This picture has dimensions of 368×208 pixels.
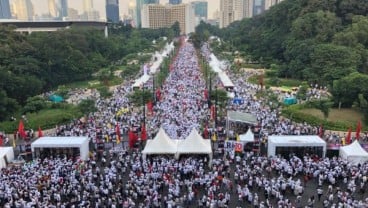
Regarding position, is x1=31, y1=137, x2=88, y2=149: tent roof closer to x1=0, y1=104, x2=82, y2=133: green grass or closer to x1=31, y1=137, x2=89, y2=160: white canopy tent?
x1=31, y1=137, x2=89, y2=160: white canopy tent

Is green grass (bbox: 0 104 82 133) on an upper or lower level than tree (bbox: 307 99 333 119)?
lower

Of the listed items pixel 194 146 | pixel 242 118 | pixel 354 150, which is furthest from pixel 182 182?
pixel 242 118

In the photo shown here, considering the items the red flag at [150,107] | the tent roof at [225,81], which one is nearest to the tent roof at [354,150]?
the red flag at [150,107]

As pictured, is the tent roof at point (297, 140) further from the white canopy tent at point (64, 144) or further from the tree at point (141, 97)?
the tree at point (141, 97)

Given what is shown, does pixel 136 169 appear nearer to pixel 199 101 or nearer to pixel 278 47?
pixel 199 101

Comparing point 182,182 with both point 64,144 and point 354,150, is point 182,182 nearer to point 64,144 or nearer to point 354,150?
point 64,144

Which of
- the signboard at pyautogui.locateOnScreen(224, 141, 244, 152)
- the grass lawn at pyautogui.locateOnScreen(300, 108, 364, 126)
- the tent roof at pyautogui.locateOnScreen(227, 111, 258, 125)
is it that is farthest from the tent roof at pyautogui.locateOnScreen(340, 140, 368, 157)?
the grass lawn at pyautogui.locateOnScreen(300, 108, 364, 126)
